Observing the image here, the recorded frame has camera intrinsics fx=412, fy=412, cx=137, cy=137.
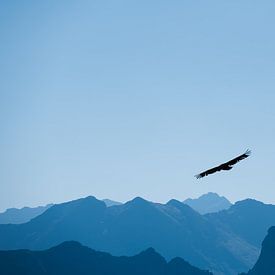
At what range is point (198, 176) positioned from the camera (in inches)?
659

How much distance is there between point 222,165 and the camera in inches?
655

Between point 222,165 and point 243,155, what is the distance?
148 centimetres

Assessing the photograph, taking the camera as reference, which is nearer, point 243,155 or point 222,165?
point 243,155

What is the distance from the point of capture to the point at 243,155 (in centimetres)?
1533

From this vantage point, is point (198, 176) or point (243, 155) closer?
point (243, 155)

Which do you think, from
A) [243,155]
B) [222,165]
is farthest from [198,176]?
[243,155]

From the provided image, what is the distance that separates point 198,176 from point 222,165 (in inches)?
41.7

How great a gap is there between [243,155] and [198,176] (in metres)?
2.23

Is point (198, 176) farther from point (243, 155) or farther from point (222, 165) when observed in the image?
point (243, 155)
